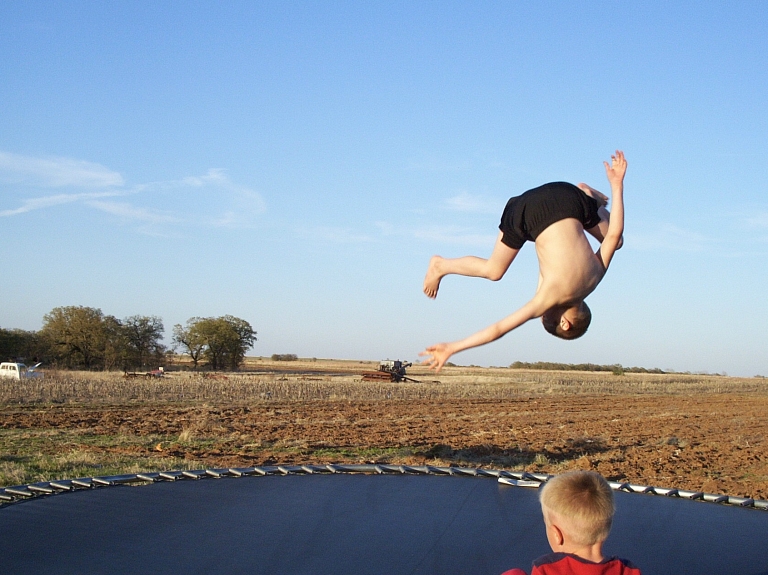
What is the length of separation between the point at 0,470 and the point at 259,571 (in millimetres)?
4586

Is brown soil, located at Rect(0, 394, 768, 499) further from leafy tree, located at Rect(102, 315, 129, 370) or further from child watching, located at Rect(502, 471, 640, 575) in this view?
leafy tree, located at Rect(102, 315, 129, 370)

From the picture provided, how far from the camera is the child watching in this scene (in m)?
1.64

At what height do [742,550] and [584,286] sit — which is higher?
[584,286]

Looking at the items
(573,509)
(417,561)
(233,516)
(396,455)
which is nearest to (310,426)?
(396,455)

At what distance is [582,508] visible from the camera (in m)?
1.64

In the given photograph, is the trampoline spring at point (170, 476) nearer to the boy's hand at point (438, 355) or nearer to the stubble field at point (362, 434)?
the stubble field at point (362, 434)

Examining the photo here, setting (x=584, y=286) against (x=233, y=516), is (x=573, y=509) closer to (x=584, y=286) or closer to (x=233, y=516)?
(x=584, y=286)

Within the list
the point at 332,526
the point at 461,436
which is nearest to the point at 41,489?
the point at 332,526

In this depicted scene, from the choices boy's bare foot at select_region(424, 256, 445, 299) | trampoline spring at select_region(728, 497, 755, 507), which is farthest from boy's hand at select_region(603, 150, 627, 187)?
trampoline spring at select_region(728, 497, 755, 507)

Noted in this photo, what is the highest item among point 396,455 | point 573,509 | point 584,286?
point 584,286

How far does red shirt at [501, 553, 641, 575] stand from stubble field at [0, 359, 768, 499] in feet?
17.4

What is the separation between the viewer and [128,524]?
3.68 meters

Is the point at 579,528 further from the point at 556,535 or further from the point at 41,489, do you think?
the point at 41,489

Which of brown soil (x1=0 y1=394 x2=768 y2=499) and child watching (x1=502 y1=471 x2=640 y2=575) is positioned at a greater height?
child watching (x1=502 y1=471 x2=640 y2=575)
